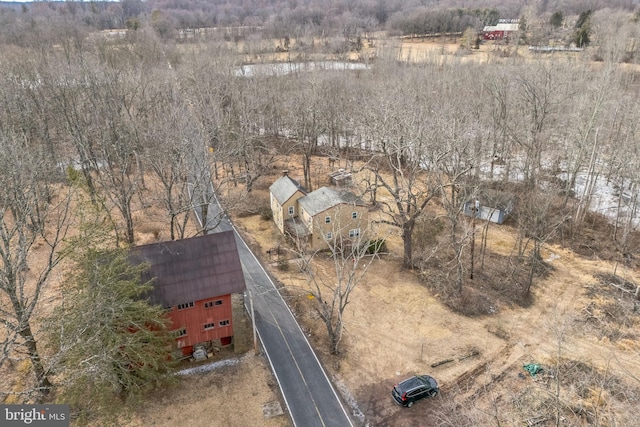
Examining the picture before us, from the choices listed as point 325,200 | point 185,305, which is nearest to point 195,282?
point 185,305

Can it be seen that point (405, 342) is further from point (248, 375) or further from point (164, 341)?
point (164, 341)

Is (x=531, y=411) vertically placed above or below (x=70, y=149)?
below

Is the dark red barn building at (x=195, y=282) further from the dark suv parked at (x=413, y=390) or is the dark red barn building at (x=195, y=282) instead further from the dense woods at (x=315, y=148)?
the dark suv parked at (x=413, y=390)

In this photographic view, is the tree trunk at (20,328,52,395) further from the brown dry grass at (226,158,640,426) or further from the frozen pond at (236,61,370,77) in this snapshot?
the frozen pond at (236,61,370,77)

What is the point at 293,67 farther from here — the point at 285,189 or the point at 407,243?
the point at 407,243

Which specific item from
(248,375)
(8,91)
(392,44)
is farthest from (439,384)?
(392,44)

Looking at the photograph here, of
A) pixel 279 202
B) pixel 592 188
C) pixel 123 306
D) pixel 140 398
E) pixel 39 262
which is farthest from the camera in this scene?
pixel 592 188
